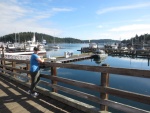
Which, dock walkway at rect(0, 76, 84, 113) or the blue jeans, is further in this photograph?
the blue jeans

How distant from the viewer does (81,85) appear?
18.4ft

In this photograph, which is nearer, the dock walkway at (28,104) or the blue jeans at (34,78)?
the dock walkway at (28,104)

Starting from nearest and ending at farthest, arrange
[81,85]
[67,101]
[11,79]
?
1. [81,85]
2. [67,101]
3. [11,79]

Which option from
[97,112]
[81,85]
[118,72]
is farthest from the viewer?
[81,85]

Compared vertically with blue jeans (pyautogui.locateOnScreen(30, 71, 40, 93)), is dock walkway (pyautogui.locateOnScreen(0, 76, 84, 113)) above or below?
below

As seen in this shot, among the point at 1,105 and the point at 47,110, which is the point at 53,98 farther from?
the point at 1,105

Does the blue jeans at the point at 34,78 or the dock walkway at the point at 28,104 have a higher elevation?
the blue jeans at the point at 34,78

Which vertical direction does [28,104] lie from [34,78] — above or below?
below

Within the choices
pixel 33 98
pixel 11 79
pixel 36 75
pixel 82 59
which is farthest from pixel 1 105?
pixel 82 59

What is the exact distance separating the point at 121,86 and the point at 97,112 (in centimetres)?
1848

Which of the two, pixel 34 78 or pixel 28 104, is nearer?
pixel 28 104

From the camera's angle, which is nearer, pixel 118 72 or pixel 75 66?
pixel 118 72

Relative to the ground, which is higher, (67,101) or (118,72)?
(118,72)

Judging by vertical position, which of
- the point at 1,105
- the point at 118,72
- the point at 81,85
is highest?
the point at 118,72
